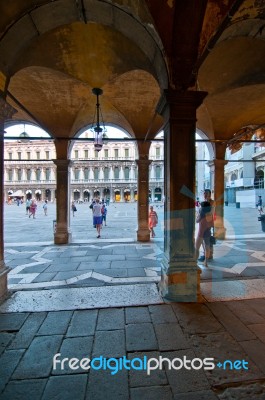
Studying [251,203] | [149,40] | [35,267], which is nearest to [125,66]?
[149,40]

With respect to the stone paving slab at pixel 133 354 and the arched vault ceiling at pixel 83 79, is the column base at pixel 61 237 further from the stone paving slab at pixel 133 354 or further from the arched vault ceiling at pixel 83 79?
the stone paving slab at pixel 133 354

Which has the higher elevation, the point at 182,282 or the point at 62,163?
the point at 62,163

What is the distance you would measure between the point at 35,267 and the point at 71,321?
2.61 meters

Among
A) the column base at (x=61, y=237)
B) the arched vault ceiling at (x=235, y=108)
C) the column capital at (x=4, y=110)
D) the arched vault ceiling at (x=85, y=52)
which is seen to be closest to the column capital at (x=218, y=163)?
the arched vault ceiling at (x=235, y=108)

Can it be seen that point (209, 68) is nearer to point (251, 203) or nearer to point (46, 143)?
point (251, 203)

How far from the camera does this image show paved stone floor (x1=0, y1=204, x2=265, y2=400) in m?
1.79

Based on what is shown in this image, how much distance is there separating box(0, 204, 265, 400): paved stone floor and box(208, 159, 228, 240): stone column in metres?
3.64

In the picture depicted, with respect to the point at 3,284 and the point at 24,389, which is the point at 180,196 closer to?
the point at 24,389

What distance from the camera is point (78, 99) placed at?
6.36 meters

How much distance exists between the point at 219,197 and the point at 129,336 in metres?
6.89

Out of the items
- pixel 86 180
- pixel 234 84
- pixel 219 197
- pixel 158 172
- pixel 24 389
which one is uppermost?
pixel 158 172

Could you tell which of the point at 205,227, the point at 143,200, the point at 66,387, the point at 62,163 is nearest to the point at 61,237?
the point at 62,163

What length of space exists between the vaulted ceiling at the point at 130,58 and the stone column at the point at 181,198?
0.32m

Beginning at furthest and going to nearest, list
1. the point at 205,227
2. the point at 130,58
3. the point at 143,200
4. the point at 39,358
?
the point at 143,200
the point at 205,227
the point at 130,58
the point at 39,358
